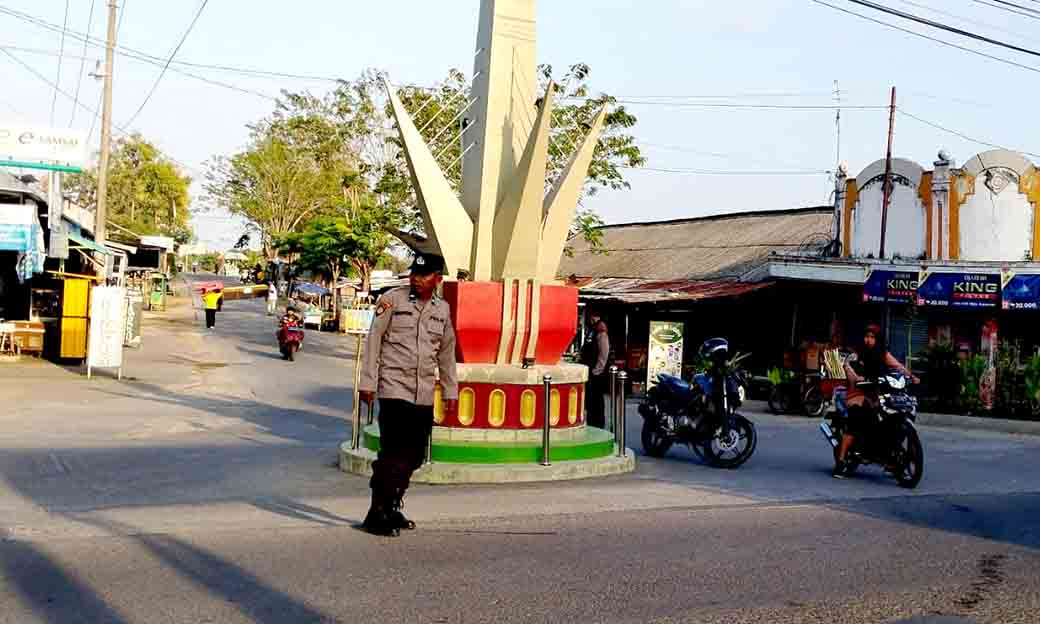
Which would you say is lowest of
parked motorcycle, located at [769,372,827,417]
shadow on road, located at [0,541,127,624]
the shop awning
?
shadow on road, located at [0,541,127,624]

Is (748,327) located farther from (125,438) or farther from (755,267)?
(125,438)

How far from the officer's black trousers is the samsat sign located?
18207 millimetres

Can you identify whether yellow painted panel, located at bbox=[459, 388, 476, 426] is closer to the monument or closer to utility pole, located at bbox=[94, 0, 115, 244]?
the monument

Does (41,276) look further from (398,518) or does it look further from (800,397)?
(398,518)

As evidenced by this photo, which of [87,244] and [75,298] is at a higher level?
[87,244]

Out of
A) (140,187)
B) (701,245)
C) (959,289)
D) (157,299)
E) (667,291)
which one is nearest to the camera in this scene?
(959,289)

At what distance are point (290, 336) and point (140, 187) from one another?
167ft

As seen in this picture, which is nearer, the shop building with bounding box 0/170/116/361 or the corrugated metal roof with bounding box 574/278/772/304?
the shop building with bounding box 0/170/116/361

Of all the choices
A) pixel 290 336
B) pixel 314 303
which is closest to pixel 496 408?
pixel 290 336

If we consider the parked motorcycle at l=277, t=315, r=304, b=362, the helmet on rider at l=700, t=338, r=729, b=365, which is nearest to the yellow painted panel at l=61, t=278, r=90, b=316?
the parked motorcycle at l=277, t=315, r=304, b=362

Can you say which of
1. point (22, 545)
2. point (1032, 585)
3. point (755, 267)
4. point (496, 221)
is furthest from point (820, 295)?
point (22, 545)

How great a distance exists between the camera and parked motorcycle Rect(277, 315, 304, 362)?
99.3 ft

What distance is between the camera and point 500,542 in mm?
7656

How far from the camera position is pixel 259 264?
87312 mm
